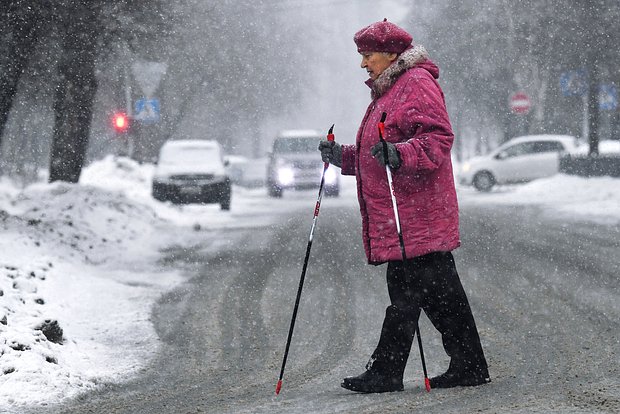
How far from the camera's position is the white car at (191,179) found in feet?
79.8

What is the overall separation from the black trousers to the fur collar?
90cm

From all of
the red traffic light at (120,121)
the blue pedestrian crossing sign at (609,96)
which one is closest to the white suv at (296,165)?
the red traffic light at (120,121)

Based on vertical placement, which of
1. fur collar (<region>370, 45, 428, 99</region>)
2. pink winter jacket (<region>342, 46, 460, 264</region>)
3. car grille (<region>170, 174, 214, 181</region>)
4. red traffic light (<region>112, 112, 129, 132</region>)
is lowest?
car grille (<region>170, 174, 214, 181</region>)

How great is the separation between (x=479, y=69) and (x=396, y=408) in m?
34.9

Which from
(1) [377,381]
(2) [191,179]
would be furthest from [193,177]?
Answer: (1) [377,381]

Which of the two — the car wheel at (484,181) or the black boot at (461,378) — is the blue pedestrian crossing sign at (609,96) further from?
the black boot at (461,378)

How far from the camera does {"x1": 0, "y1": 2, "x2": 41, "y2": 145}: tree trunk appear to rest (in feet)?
41.4

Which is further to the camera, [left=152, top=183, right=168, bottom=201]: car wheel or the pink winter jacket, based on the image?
[left=152, top=183, right=168, bottom=201]: car wheel

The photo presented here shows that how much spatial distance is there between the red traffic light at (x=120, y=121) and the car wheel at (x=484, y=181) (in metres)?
12.7

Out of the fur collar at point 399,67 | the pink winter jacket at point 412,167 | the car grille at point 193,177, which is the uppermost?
the fur collar at point 399,67

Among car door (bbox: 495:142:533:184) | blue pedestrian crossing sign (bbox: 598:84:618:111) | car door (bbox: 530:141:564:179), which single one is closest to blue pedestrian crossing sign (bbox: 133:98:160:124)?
blue pedestrian crossing sign (bbox: 598:84:618:111)

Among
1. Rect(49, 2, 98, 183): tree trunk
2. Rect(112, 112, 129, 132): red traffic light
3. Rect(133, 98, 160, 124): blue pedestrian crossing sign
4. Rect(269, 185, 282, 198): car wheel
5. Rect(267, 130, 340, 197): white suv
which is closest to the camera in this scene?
Rect(49, 2, 98, 183): tree trunk

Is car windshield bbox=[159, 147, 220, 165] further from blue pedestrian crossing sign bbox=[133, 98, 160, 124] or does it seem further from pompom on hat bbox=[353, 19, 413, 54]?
pompom on hat bbox=[353, 19, 413, 54]

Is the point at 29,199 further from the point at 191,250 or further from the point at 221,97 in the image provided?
the point at 221,97
